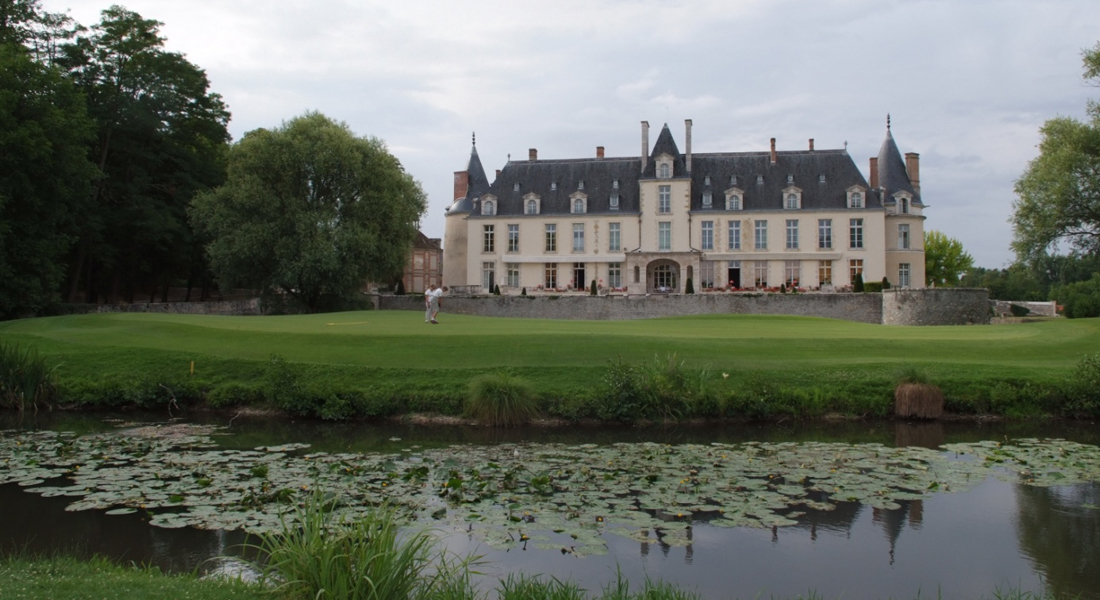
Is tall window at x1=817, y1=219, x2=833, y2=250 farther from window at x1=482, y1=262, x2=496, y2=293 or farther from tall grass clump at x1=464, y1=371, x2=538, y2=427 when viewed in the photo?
tall grass clump at x1=464, y1=371, x2=538, y2=427

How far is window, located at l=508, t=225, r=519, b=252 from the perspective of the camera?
164 feet

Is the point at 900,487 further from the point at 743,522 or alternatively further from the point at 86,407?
the point at 86,407

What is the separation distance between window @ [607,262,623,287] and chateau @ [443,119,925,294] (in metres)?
0.07

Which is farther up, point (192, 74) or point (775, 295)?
point (192, 74)

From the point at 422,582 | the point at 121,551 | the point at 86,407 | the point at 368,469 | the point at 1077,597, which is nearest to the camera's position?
the point at 422,582

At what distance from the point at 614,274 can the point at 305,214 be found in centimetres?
2028

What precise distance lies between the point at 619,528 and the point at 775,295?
30590 millimetres

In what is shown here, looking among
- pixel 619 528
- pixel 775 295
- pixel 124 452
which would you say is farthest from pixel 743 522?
pixel 775 295

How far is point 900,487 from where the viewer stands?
9227 millimetres

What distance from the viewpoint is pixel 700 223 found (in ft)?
157

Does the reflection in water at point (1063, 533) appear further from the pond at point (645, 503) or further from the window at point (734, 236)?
the window at point (734, 236)

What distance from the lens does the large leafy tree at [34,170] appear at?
2570 cm

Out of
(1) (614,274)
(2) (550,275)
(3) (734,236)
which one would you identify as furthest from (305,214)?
(3) (734,236)

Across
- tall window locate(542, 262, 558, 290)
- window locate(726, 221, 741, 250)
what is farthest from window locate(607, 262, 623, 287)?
window locate(726, 221, 741, 250)
